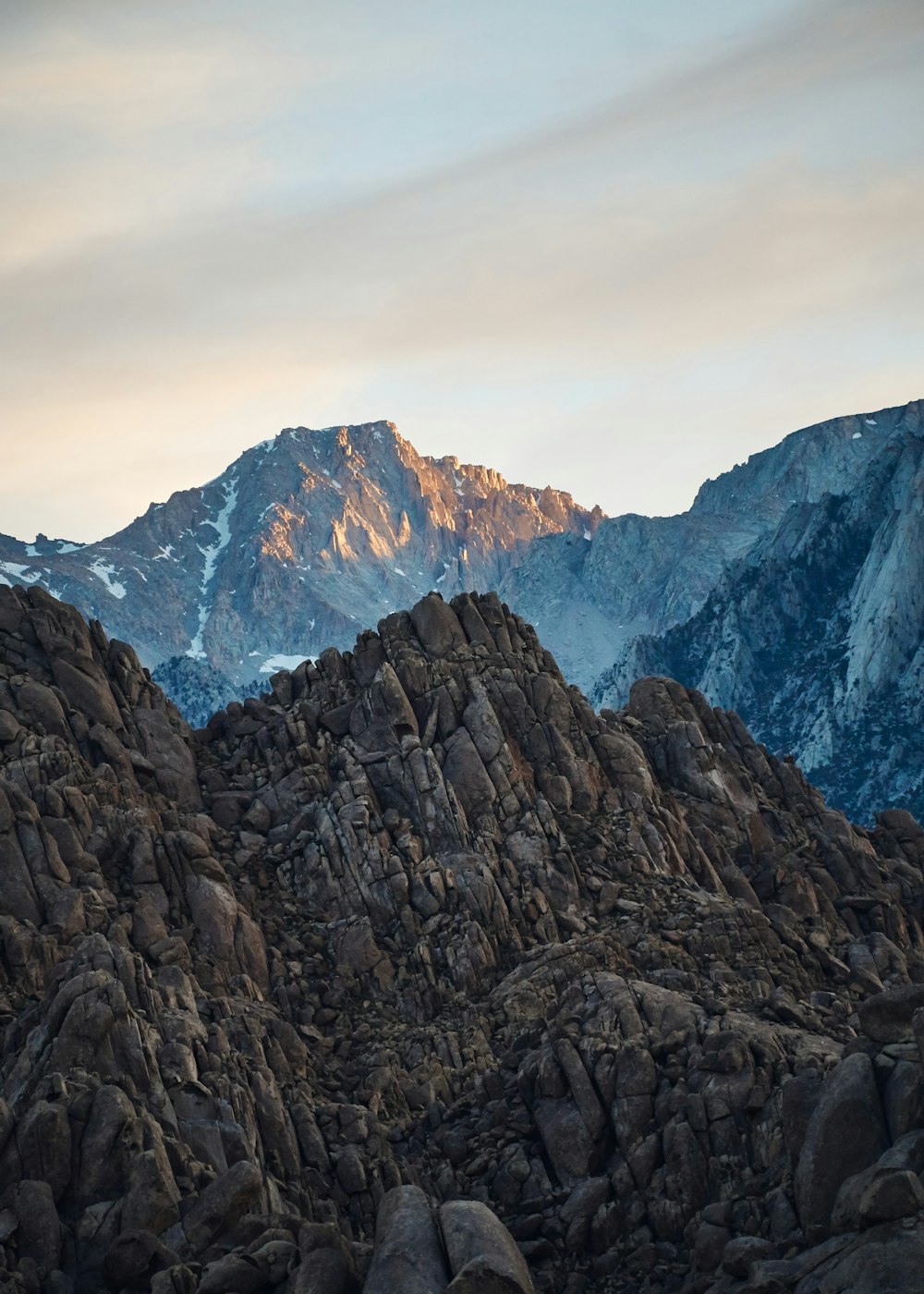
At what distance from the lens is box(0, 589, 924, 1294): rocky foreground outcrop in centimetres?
5166

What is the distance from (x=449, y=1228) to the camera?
49625mm

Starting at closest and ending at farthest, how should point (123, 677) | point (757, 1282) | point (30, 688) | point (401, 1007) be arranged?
1. point (757, 1282)
2. point (401, 1007)
3. point (30, 688)
4. point (123, 677)

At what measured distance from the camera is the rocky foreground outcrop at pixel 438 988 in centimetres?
5166

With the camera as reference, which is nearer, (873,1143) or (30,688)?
(873,1143)

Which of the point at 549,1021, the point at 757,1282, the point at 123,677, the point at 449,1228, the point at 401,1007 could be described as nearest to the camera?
the point at 757,1282

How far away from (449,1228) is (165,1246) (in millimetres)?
10740

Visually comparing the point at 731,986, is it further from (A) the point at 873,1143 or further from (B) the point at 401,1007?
(A) the point at 873,1143

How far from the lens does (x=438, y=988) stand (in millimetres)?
83062

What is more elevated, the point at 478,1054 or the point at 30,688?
the point at 30,688

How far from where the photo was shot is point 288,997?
81.0 metres

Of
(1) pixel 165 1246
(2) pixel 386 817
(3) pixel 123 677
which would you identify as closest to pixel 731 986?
(2) pixel 386 817

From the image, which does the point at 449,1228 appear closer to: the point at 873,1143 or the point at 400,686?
the point at 873,1143

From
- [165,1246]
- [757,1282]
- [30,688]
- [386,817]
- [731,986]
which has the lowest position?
[757,1282]

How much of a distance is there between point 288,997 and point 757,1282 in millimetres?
40739
